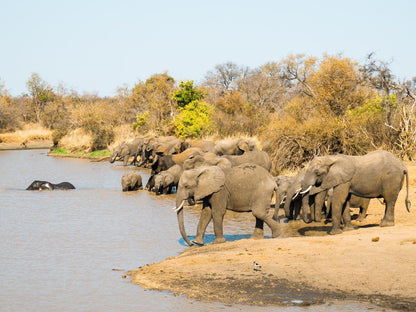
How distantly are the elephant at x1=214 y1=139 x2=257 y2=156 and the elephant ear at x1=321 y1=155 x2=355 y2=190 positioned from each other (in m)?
12.4

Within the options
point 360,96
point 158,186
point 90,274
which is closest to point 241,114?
point 360,96

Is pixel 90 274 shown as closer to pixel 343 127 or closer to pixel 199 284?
pixel 199 284

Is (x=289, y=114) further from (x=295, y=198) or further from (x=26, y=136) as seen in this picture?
(x=26, y=136)

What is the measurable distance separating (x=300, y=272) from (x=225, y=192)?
3311mm

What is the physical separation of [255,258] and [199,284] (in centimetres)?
135

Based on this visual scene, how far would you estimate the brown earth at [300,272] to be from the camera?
7.98 metres

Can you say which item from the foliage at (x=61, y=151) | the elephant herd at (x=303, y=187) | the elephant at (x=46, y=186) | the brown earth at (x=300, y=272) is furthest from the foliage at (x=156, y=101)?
the brown earth at (x=300, y=272)

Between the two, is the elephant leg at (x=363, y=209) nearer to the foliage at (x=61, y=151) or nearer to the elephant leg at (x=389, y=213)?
the elephant leg at (x=389, y=213)

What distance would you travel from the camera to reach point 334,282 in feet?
27.5

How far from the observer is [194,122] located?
39969 mm

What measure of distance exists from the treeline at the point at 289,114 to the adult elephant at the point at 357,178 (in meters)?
9.26

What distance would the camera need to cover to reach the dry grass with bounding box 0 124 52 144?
198 feet

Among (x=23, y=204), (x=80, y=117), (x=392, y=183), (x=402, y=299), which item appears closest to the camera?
(x=402, y=299)

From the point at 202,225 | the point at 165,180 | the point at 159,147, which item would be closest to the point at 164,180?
the point at 165,180
